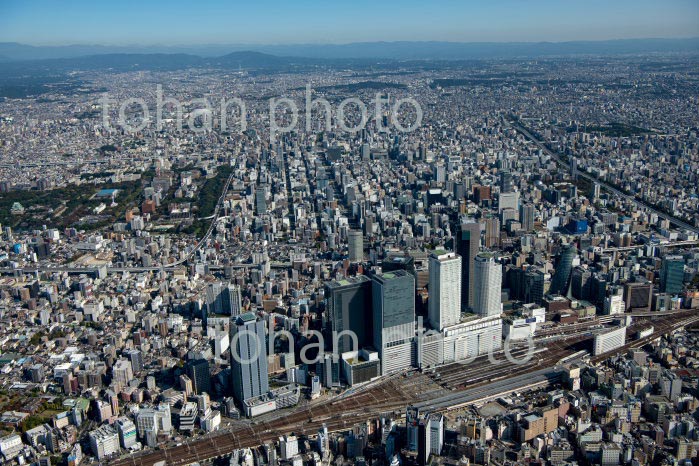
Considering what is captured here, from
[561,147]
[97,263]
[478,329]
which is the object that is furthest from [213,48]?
[478,329]

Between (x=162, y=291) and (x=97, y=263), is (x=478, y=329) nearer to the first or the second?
(x=162, y=291)

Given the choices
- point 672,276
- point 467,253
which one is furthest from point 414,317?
point 672,276

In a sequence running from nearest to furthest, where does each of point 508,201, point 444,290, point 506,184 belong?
point 444,290
point 508,201
point 506,184

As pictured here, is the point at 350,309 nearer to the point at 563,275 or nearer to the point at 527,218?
the point at 563,275

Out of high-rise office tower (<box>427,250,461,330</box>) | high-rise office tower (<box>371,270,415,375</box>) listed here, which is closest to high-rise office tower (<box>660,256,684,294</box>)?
high-rise office tower (<box>427,250,461,330</box>)

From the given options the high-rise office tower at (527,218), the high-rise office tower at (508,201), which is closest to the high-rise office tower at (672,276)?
the high-rise office tower at (527,218)

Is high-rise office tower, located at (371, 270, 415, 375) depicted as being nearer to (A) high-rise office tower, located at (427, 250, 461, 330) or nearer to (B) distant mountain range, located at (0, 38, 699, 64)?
(A) high-rise office tower, located at (427, 250, 461, 330)
